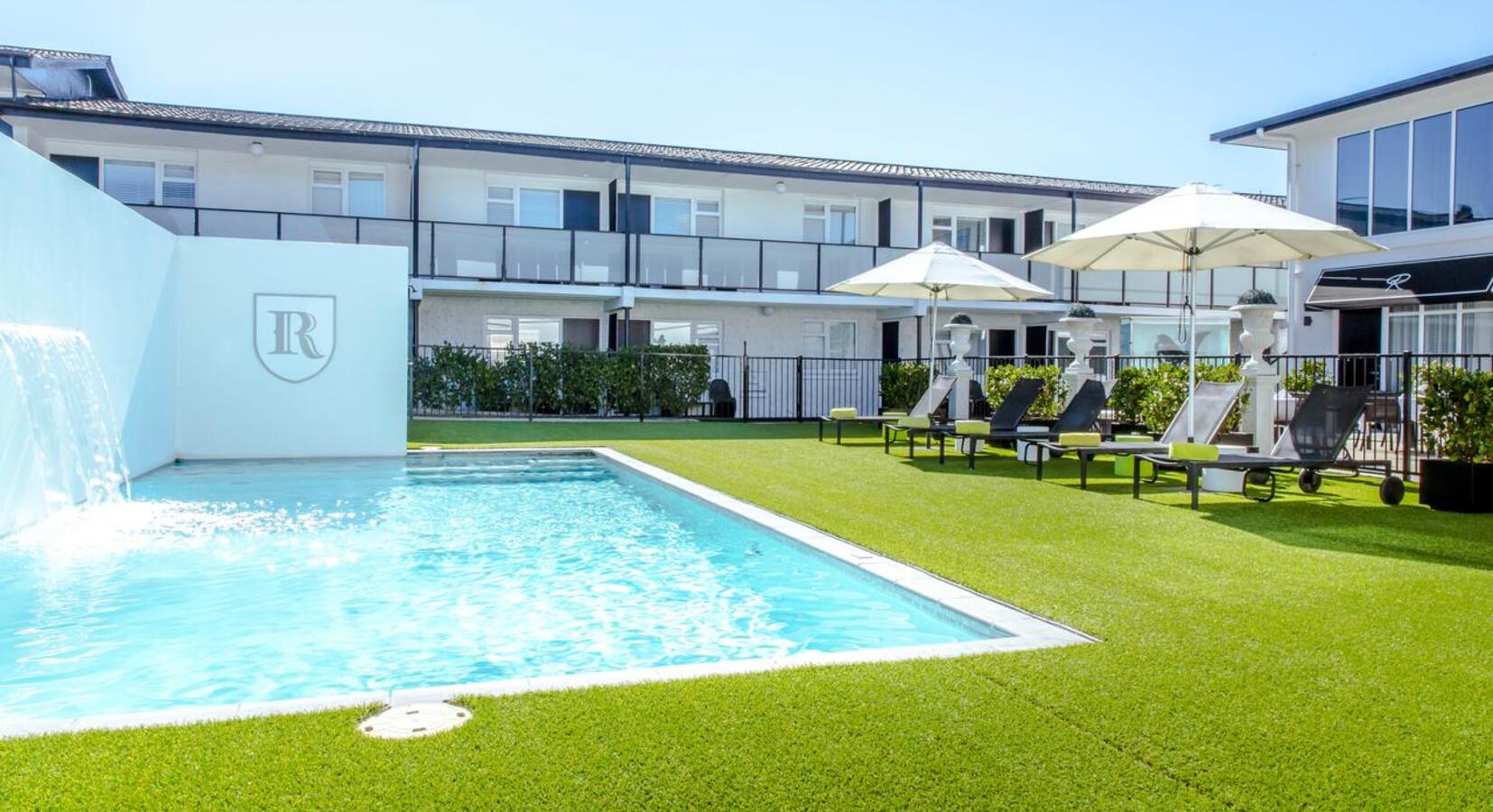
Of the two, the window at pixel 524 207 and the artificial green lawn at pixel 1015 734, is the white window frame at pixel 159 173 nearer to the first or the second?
the window at pixel 524 207

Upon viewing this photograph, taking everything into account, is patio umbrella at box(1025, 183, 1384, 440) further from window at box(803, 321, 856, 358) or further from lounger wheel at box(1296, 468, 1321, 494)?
window at box(803, 321, 856, 358)

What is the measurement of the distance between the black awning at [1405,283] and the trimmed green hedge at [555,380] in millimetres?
11632

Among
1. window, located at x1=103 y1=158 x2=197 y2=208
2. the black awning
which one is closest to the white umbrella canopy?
the black awning

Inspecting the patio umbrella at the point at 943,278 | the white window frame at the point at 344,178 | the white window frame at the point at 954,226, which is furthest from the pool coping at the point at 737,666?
the white window frame at the point at 954,226

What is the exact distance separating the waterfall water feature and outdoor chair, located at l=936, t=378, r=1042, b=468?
890 centimetres

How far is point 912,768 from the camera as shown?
11.0ft

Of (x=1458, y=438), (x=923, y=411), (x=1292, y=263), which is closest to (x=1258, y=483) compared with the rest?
(x=1458, y=438)

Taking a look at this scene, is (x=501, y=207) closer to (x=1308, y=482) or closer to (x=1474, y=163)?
(x=1308, y=482)

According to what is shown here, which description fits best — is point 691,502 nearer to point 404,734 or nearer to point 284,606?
point 284,606

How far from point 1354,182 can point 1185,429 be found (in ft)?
36.4

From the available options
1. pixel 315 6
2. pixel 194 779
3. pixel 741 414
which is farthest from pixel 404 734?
pixel 741 414

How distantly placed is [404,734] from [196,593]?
12.9 feet

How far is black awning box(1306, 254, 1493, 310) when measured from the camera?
17.2 meters

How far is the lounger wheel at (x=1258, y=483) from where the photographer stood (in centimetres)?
1041
